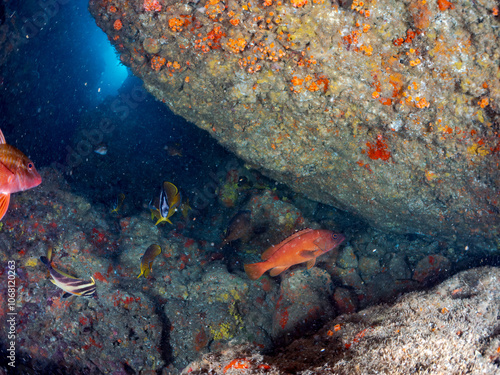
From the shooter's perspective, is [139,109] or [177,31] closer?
[177,31]

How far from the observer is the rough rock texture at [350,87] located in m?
2.71

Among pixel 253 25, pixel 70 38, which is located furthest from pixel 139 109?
pixel 253 25

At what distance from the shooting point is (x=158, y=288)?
4.92 m

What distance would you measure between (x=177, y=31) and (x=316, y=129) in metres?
2.34

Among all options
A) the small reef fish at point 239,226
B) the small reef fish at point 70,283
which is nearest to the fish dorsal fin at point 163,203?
the small reef fish at point 70,283

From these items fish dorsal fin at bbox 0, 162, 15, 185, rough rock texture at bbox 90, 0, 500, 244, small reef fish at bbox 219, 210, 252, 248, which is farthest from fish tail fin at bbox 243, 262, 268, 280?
fish dorsal fin at bbox 0, 162, 15, 185

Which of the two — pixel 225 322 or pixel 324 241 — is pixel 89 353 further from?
pixel 324 241

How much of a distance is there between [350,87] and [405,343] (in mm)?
2736

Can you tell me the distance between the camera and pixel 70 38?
14391 millimetres

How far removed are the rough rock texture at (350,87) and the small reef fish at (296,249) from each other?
116 centimetres

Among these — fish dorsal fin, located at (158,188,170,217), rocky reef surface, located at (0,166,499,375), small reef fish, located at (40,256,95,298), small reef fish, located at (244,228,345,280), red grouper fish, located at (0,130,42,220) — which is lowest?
rocky reef surface, located at (0,166,499,375)

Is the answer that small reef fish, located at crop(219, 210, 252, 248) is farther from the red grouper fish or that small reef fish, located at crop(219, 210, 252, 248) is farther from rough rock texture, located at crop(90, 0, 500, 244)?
the red grouper fish

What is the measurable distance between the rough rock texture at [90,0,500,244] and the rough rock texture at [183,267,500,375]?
5.00ft

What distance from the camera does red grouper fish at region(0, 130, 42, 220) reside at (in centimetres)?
214
